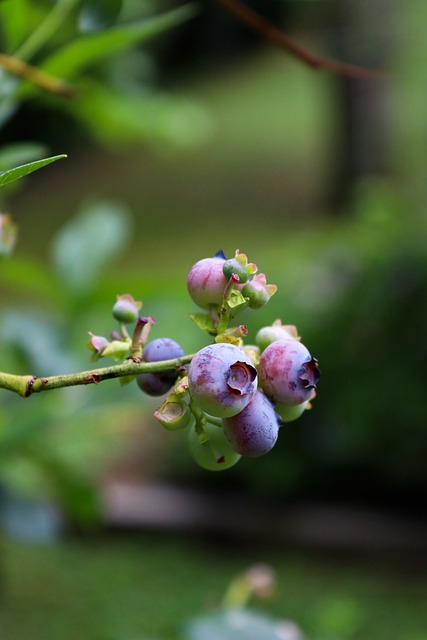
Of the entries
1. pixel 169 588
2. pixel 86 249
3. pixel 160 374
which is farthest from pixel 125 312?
pixel 169 588

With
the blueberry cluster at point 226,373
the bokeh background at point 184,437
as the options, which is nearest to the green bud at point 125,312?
the blueberry cluster at point 226,373

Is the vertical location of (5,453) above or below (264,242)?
below

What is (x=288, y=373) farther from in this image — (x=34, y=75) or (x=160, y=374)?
(x=34, y=75)

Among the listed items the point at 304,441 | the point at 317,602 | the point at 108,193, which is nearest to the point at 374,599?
the point at 317,602

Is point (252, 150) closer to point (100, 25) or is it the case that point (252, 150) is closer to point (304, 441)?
point (304, 441)

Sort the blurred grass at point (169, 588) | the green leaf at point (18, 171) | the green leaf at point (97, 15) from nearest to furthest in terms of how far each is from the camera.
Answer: the green leaf at point (18, 171) → the green leaf at point (97, 15) → the blurred grass at point (169, 588)

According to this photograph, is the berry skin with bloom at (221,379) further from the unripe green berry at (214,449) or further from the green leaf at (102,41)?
Result: the green leaf at (102,41)

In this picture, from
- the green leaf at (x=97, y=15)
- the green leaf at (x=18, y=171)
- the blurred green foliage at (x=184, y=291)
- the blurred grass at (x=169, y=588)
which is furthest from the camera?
the blurred grass at (x=169, y=588)
